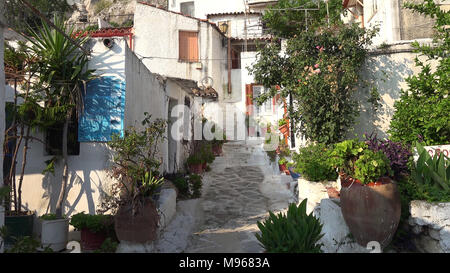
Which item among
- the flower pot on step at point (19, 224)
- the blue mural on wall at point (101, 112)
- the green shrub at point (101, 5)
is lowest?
the flower pot on step at point (19, 224)

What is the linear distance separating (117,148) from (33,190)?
6.56 feet

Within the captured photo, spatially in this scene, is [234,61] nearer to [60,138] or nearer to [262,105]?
[262,105]

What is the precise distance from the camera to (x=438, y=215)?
156 inches

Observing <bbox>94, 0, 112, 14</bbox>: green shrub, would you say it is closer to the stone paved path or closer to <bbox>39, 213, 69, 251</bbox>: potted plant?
the stone paved path

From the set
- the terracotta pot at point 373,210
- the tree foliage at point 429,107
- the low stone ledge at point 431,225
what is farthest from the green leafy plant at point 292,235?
the tree foliage at point 429,107

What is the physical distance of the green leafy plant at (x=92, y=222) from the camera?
5098mm

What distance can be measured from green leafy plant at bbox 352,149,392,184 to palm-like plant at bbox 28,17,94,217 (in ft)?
14.9

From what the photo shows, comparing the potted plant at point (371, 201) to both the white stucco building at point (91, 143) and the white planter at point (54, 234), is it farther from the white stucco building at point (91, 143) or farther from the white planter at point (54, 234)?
the white planter at point (54, 234)

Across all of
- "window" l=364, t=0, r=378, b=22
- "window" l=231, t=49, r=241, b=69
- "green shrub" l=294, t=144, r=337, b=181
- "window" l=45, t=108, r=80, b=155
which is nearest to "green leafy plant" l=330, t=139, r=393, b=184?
"green shrub" l=294, t=144, r=337, b=181

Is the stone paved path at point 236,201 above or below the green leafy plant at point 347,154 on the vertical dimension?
below

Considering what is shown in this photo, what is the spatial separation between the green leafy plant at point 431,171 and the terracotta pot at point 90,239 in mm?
4706

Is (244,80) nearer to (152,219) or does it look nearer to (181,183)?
(181,183)

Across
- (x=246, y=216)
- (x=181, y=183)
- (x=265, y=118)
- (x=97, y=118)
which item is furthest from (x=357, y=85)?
(x=265, y=118)

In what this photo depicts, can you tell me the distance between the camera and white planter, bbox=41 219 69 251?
203 inches
